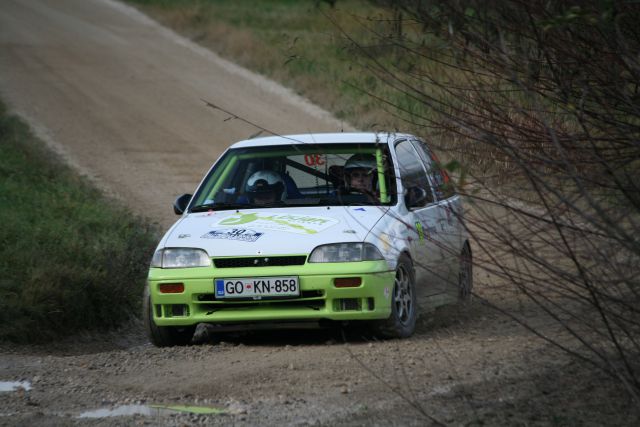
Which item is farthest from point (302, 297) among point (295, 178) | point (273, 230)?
point (295, 178)

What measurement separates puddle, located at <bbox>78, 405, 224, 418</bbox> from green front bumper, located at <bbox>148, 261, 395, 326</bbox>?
1569 mm

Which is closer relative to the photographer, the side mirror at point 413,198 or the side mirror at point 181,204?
the side mirror at point 413,198

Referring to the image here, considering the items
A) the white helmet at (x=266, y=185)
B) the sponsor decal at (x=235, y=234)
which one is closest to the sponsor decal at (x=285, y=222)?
the sponsor decal at (x=235, y=234)

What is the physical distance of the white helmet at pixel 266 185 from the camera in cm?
904

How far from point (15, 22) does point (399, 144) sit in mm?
30628

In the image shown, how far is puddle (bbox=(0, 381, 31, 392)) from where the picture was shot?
277 inches

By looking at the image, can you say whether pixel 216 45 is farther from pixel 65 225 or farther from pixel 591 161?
pixel 591 161

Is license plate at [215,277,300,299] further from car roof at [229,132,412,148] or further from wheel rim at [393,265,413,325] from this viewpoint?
car roof at [229,132,412,148]

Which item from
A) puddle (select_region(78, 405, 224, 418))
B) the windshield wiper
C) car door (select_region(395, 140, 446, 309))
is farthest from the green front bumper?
puddle (select_region(78, 405, 224, 418))

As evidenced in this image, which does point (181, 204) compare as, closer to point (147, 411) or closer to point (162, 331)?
point (162, 331)

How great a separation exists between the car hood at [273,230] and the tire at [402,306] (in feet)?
Result: 1.42

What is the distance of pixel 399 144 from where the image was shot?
9.16m

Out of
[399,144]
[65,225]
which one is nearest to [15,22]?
[65,225]

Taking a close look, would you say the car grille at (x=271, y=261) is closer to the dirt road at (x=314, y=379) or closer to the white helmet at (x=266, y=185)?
the dirt road at (x=314, y=379)
